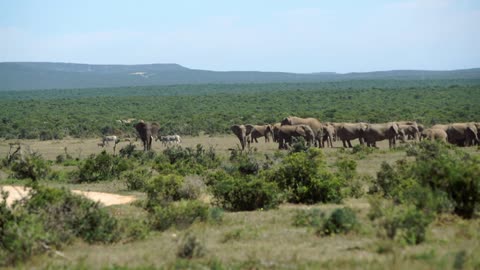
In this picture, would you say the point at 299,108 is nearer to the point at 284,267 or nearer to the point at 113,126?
the point at 113,126

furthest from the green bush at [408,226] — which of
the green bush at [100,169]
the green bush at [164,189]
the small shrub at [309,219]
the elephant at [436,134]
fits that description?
the elephant at [436,134]

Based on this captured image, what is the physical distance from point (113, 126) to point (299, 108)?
23.9m

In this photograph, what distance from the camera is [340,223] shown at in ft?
37.2

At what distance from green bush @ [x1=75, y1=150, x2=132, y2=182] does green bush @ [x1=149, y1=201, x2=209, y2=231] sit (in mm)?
8294

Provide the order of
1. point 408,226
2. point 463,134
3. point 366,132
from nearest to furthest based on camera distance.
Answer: point 408,226, point 463,134, point 366,132

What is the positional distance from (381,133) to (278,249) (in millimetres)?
22229

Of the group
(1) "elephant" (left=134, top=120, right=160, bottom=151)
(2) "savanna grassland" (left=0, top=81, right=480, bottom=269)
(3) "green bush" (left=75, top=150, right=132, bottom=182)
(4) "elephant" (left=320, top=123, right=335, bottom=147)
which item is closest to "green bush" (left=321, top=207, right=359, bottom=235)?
(2) "savanna grassland" (left=0, top=81, right=480, bottom=269)

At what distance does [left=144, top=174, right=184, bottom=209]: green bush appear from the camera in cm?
1501

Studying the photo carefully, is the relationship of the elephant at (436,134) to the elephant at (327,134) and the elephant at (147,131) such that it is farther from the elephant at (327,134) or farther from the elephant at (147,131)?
the elephant at (147,131)

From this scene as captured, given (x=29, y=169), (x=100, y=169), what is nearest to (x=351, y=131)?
(x=100, y=169)

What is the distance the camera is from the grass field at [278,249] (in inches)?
356

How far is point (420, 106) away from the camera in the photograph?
61.3m

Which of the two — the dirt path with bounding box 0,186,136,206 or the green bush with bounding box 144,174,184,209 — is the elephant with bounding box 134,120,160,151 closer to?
the dirt path with bounding box 0,186,136,206

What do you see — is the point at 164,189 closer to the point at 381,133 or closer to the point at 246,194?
the point at 246,194
